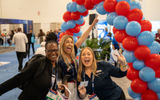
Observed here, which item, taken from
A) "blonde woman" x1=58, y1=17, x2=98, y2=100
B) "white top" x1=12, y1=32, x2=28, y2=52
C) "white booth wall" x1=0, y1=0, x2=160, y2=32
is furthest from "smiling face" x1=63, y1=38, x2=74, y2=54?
"white booth wall" x1=0, y1=0, x2=160, y2=32

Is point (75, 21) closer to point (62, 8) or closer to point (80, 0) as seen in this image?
point (80, 0)

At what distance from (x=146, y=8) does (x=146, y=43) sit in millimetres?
10984

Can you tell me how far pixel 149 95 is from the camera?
8.11 ft

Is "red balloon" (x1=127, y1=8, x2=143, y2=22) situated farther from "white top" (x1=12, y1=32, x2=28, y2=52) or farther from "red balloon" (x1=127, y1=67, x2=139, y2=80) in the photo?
"white top" (x1=12, y1=32, x2=28, y2=52)

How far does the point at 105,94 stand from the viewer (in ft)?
6.30

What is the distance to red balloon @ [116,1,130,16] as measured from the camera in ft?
8.18

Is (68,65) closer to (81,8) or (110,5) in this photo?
(110,5)

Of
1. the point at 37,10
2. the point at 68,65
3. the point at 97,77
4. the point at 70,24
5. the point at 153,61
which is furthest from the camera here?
the point at 37,10

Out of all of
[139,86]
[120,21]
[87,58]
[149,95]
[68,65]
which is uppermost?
[120,21]

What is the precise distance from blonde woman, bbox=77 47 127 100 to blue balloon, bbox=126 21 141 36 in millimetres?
655

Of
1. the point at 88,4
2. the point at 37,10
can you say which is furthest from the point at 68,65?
Answer: the point at 37,10

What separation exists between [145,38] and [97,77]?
3.39ft

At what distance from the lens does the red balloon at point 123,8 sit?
8.18 ft

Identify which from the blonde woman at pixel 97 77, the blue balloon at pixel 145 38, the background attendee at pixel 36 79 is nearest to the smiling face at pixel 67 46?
the blonde woman at pixel 97 77
